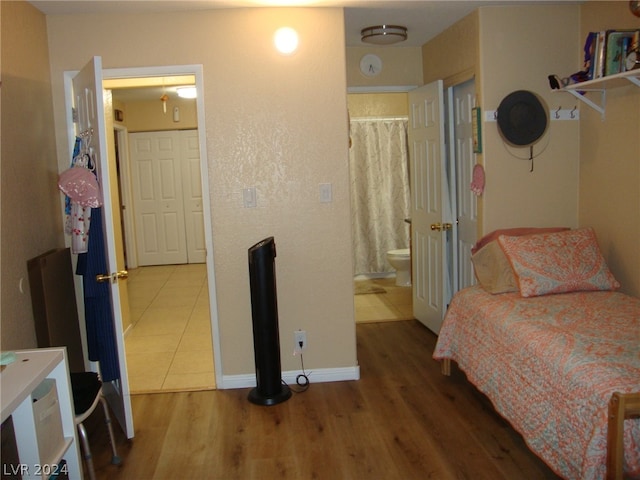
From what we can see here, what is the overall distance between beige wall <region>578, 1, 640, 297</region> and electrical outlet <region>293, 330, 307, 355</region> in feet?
6.49

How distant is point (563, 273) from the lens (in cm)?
320

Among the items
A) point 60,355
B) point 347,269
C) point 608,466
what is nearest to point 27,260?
point 60,355

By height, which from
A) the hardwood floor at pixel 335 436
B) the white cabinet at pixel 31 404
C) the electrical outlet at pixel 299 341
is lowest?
the hardwood floor at pixel 335 436

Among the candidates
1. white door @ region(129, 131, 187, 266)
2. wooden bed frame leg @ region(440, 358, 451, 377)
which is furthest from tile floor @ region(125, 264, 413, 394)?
wooden bed frame leg @ region(440, 358, 451, 377)

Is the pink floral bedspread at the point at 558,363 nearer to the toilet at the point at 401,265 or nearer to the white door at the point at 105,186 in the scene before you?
the white door at the point at 105,186

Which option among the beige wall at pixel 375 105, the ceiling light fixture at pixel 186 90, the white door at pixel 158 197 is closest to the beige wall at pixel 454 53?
the beige wall at pixel 375 105

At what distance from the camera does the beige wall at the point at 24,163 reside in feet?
9.17

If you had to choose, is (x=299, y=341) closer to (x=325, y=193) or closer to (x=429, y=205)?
(x=325, y=193)

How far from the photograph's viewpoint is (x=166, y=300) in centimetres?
634

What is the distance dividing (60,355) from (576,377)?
6.45 ft

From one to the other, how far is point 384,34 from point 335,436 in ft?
9.01

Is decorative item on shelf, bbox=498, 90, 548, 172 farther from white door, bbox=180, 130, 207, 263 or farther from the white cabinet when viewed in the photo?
white door, bbox=180, 130, 207, 263

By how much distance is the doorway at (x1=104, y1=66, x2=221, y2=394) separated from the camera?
3.56 meters

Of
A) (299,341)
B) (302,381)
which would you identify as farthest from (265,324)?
(302,381)
